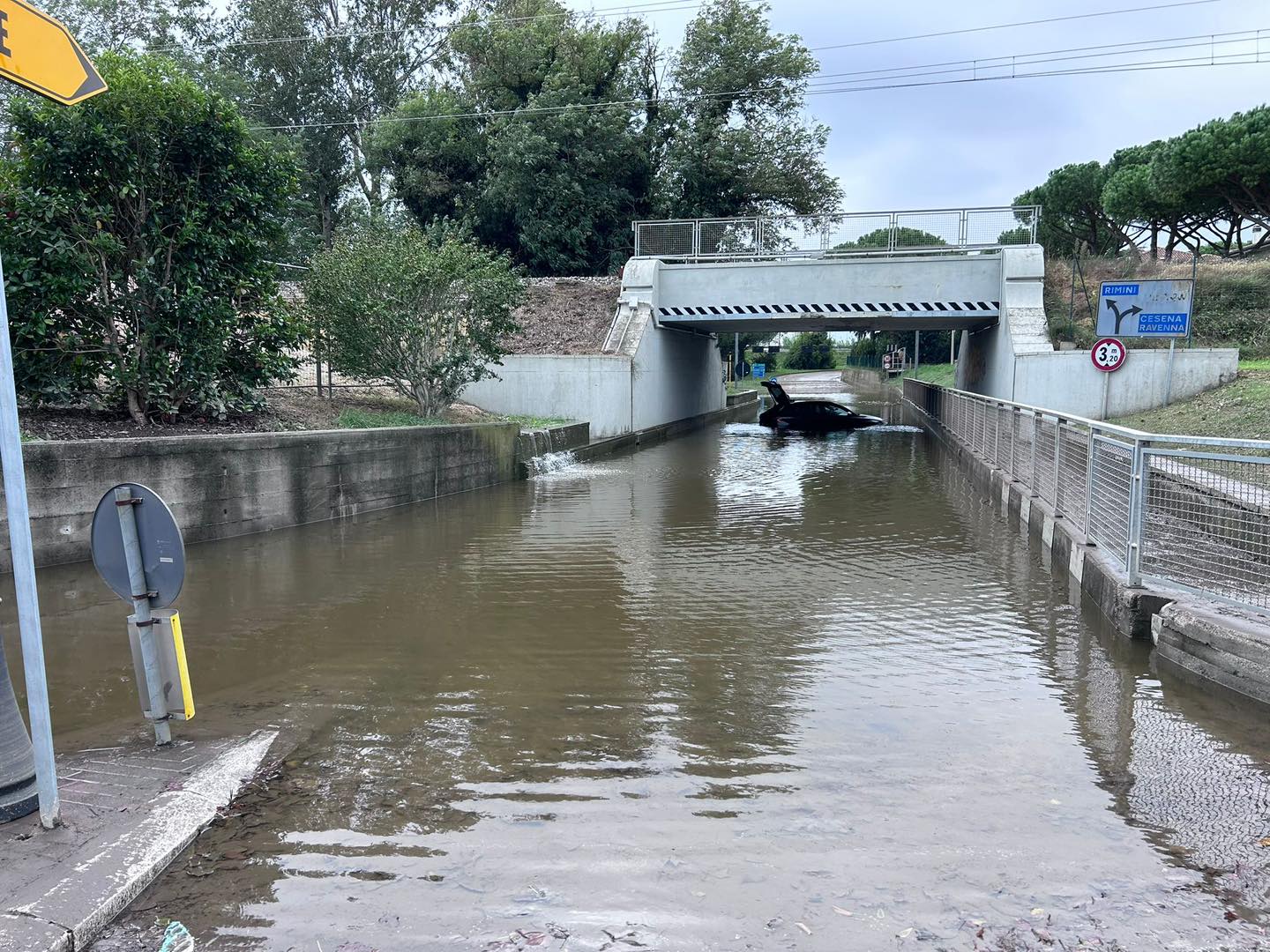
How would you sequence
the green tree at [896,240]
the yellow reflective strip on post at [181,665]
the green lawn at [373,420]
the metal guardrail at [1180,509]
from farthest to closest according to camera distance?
the green tree at [896,240], the green lawn at [373,420], the metal guardrail at [1180,509], the yellow reflective strip on post at [181,665]

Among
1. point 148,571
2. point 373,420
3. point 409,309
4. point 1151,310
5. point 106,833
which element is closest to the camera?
point 106,833

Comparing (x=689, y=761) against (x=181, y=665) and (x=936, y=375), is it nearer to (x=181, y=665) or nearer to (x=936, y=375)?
(x=181, y=665)

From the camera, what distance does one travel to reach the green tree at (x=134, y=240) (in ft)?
35.3

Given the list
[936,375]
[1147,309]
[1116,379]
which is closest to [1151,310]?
[1147,309]

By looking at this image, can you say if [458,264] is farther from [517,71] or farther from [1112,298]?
[517,71]

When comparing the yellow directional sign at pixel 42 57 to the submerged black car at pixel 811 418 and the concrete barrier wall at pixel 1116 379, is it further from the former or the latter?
the submerged black car at pixel 811 418

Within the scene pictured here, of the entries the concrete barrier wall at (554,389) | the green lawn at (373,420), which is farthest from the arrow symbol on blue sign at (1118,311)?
the green lawn at (373,420)

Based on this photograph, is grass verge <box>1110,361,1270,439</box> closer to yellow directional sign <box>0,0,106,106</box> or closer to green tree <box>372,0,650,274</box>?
yellow directional sign <box>0,0,106,106</box>

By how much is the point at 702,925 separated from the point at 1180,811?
2448 millimetres

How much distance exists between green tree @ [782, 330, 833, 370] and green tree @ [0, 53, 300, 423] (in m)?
91.5

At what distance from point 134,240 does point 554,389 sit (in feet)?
40.1

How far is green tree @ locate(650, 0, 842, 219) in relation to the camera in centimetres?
3634

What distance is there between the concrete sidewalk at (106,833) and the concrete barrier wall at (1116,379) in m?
21.0

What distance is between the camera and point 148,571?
4.38 m
